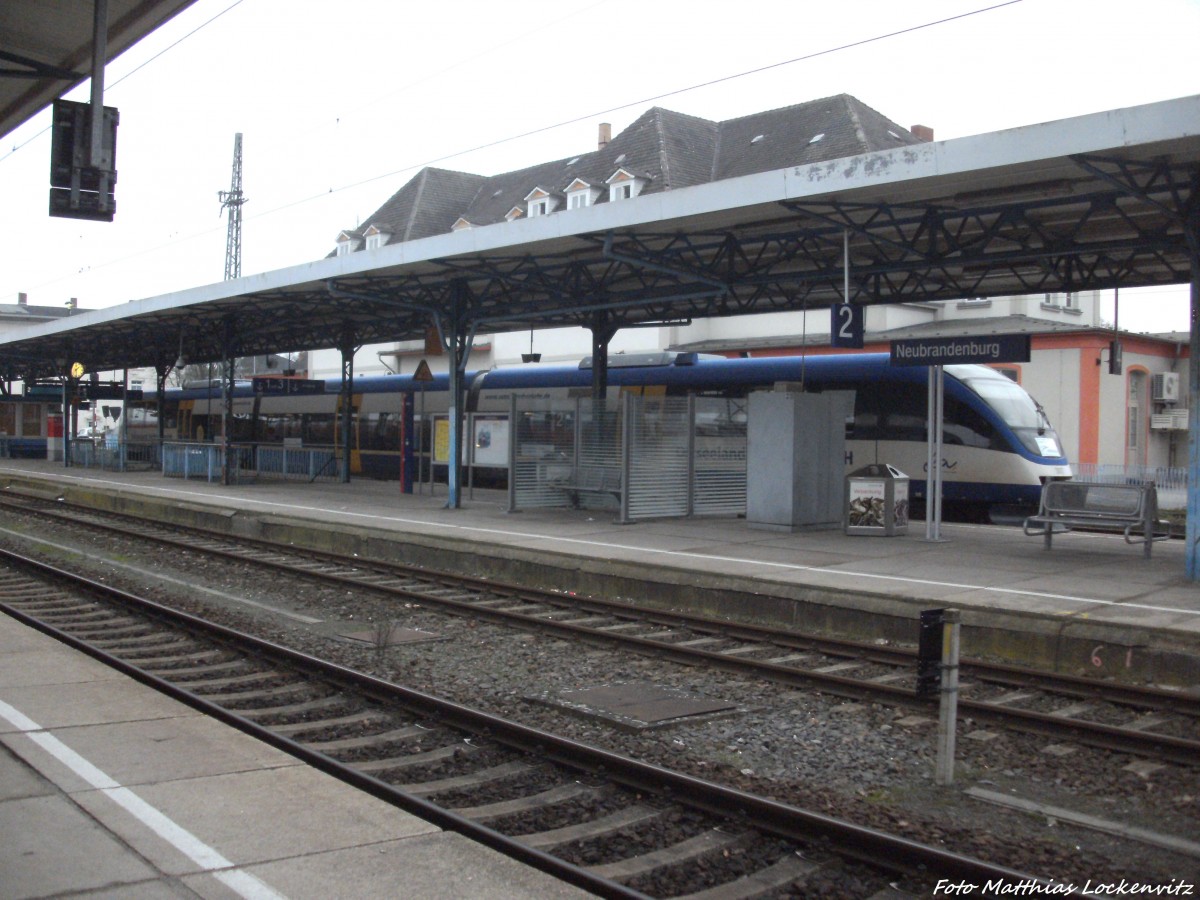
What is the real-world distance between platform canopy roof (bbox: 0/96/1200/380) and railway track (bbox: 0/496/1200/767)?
16.6ft

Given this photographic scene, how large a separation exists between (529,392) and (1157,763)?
21.4 m

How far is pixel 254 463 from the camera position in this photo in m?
32.0

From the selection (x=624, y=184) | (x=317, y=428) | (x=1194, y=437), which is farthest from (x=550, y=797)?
(x=624, y=184)

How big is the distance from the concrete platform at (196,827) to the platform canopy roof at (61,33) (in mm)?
5608

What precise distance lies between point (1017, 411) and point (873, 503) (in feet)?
17.8

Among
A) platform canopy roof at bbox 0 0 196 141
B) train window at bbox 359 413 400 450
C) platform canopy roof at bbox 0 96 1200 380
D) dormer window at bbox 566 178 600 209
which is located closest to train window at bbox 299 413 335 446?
train window at bbox 359 413 400 450

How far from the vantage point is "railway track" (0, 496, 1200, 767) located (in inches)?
281

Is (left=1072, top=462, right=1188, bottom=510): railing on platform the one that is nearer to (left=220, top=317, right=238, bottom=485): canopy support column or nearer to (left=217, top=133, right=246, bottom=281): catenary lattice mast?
(left=220, top=317, right=238, bottom=485): canopy support column

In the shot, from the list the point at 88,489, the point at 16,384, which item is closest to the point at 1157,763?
the point at 88,489

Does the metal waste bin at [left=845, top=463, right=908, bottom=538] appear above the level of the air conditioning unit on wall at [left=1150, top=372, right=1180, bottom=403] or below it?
below

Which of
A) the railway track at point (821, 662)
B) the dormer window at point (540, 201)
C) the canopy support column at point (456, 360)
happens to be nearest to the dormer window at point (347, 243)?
the dormer window at point (540, 201)

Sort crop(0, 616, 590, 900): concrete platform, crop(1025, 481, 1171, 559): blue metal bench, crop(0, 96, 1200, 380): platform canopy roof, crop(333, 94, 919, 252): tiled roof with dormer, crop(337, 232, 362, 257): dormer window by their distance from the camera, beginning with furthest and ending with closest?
crop(337, 232, 362, 257): dormer window, crop(333, 94, 919, 252): tiled roof with dormer, crop(1025, 481, 1171, 559): blue metal bench, crop(0, 96, 1200, 380): platform canopy roof, crop(0, 616, 590, 900): concrete platform

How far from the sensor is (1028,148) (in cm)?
1050

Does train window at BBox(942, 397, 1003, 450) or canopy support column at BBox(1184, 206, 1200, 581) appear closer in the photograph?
canopy support column at BBox(1184, 206, 1200, 581)
